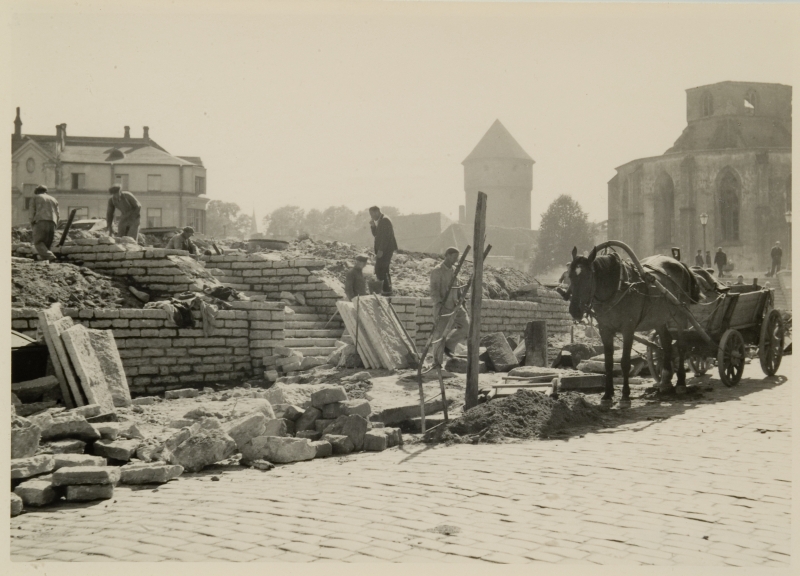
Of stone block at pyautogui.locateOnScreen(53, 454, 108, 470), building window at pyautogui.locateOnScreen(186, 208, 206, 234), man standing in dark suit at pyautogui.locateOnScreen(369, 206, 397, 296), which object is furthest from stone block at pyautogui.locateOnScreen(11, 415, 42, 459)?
building window at pyautogui.locateOnScreen(186, 208, 206, 234)

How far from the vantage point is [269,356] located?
1240 centimetres

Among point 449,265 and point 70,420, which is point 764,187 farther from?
point 70,420

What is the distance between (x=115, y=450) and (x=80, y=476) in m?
1.23

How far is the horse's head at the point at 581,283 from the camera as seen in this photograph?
370 inches

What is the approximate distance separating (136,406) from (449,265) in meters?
4.82

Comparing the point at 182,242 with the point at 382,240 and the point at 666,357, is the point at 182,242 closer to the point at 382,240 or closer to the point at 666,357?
the point at 382,240

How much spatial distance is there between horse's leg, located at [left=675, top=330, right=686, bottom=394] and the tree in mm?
51732

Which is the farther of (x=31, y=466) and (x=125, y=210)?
(x=125, y=210)

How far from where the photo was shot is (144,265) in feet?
44.6

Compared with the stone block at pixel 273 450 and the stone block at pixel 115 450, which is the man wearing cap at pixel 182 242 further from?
the stone block at pixel 273 450

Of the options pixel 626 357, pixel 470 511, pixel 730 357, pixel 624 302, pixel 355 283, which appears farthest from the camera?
pixel 355 283

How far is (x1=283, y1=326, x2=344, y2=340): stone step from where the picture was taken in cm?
1366

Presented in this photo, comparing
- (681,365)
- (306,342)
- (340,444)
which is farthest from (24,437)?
(681,365)

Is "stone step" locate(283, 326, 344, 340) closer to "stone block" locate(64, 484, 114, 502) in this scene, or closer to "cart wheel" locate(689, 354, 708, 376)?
"cart wheel" locate(689, 354, 708, 376)
